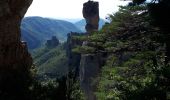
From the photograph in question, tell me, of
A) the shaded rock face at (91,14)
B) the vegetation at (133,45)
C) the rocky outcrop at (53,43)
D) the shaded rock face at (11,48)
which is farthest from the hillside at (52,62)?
the vegetation at (133,45)

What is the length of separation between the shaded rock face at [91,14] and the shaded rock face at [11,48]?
2859 cm

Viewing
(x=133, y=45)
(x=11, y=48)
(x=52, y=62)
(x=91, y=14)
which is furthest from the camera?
(x=52, y=62)

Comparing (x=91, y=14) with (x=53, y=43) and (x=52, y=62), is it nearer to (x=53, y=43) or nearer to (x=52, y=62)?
(x=52, y=62)

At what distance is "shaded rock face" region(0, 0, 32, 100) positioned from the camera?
661 inches

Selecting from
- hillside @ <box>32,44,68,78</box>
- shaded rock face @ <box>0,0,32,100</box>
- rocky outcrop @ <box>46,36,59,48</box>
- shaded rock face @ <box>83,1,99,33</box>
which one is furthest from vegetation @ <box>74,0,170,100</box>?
rocky outcrop @ <box>46,36,59,48</box>

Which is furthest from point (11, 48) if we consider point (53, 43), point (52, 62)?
point (53, 43)

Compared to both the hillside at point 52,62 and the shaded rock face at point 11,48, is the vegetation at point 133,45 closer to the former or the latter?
the shaded rock face at point 11,48

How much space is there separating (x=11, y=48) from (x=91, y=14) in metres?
30.2

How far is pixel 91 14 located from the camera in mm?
47812

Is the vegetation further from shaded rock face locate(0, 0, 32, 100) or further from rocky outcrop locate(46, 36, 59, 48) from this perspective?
rocky outcrop locate(46, 36, 59, 48)

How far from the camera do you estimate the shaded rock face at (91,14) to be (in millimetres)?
47438

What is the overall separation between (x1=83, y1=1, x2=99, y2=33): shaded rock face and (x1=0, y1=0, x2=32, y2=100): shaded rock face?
2859cm

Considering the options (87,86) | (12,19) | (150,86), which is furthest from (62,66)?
(150,86)

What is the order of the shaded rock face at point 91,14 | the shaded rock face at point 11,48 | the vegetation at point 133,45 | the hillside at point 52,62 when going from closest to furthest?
1. the vegetation at point 133,45
2. the shaded rock face at point 11,48
3. the shaded rock face at point 91,14
4. the hillside at point 52,62
